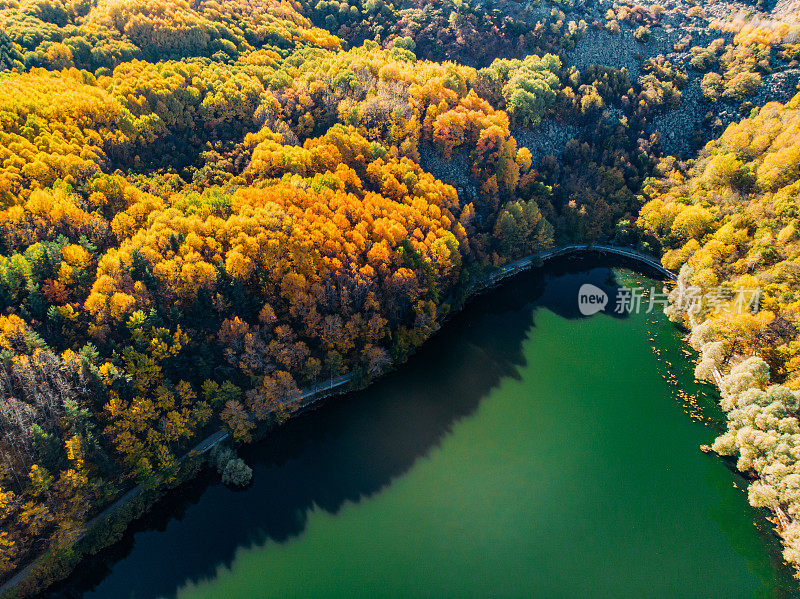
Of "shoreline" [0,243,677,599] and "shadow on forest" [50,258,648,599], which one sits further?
"shadow on forest" [50,258,648,599]

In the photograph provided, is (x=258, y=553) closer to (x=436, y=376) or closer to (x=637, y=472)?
(x=436, y=376)

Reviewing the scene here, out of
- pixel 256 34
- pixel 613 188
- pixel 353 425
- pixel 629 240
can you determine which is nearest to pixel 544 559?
pixel 353 425
